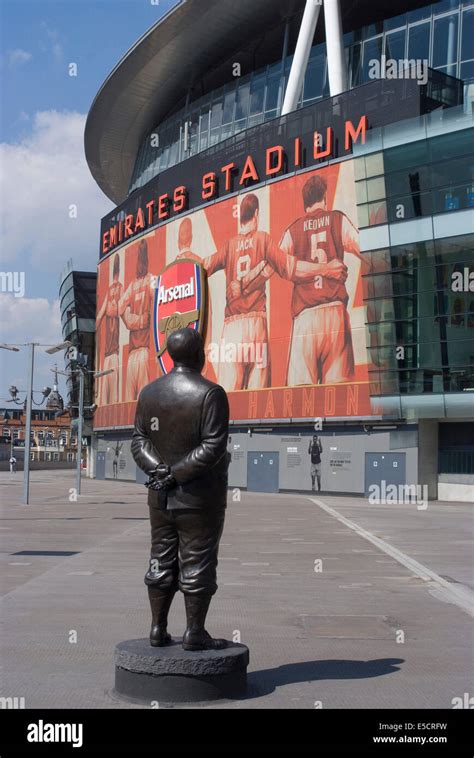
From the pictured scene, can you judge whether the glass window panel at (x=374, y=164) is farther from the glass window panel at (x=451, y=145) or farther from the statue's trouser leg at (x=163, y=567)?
the statue's trouser leg at (x=163, y=567)

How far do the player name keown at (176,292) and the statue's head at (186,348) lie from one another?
47.9 metres

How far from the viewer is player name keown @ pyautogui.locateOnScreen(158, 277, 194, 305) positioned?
55.4 meters

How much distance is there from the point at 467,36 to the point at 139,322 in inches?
1074

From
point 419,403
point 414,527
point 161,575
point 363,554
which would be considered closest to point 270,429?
point 419,403

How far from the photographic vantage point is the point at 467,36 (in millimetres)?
47906

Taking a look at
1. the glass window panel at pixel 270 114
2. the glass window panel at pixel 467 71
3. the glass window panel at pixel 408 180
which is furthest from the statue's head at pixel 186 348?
the glass window panel at pixel 270 114

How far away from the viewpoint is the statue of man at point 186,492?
689 cm

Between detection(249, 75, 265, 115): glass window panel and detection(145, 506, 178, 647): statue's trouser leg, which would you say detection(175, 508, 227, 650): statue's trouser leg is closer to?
detection(145, 506, 178, 647): statue's trouser leg


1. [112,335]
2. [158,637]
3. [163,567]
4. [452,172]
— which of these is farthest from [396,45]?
[158,637]

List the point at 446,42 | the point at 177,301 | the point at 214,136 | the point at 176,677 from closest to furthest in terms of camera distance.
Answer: the point at 176,677 < the point at 446,42 < the point at 177,301 < the point at 214,136

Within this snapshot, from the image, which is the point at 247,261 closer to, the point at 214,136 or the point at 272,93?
the point at 272,93

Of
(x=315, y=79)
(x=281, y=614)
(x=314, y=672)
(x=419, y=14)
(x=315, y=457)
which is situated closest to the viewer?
(x=314, y=672)

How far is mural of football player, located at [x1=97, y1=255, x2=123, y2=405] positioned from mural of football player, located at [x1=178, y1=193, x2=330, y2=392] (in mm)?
15643
